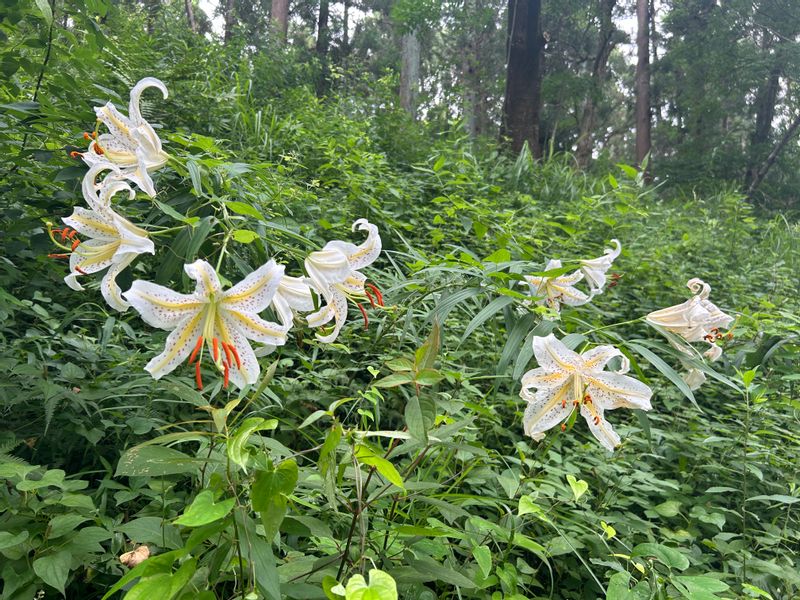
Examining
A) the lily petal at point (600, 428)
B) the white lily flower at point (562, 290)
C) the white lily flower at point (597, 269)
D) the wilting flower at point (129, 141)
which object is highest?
the wilting flower at point (129, 141)

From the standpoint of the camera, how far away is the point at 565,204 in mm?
4469

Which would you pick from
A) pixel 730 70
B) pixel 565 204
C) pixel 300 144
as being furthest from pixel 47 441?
pixel 730 70

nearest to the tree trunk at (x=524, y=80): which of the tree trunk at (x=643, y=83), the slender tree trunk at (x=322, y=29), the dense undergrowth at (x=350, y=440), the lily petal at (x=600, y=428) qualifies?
the dense undergrowth at (x=350, y=440)

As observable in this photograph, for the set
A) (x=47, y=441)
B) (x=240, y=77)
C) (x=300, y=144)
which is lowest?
(x=47, y=441)

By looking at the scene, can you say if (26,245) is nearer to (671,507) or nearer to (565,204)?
(671,507)

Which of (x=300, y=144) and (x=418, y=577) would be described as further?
(x=300, y=144)

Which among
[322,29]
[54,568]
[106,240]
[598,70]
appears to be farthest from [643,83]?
[54,568]

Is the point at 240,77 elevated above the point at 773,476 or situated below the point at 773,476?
above

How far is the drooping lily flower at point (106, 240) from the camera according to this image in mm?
904

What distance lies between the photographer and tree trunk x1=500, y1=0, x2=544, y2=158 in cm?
637

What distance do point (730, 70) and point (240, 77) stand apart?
9836 mm

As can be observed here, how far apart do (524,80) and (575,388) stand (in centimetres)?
599

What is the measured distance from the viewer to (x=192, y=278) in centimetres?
88

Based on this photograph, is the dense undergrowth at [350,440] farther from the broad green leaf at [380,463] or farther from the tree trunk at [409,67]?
the tree trunk at [409,67]
